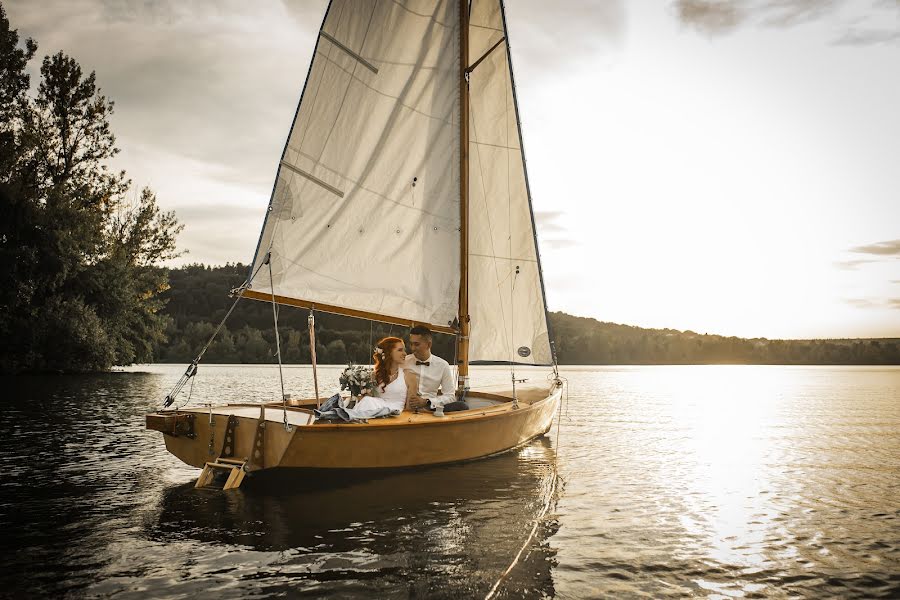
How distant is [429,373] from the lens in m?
11.6

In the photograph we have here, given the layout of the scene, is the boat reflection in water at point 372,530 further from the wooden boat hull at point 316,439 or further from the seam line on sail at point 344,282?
the seam line on sail at point 344,282

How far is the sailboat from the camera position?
8.97m

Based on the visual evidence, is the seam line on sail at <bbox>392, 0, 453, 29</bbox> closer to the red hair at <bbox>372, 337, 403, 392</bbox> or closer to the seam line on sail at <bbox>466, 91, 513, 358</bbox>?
the seam line on sail at <bbox>466, 91, 513, 358</bbox>

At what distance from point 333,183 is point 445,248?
8.49 ft

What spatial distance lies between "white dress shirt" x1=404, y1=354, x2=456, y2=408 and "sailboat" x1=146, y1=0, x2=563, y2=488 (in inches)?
40.0

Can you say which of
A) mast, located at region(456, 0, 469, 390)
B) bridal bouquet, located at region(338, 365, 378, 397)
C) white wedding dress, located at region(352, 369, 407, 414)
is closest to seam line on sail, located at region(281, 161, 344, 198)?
mast, located at region(456, 0, 469, 390)

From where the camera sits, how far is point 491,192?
14047 millimetres

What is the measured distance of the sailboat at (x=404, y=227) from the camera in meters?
8.97

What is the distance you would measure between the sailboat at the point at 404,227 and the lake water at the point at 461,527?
2.60 feet

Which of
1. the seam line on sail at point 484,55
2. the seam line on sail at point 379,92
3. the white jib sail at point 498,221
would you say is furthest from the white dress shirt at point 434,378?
the seam line on sail at point 484,55

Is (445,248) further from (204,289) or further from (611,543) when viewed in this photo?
(204,289)

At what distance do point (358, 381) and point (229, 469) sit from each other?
2.46 m

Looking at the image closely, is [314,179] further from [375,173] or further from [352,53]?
[352,53]

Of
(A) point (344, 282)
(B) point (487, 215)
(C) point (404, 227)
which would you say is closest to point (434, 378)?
(A) point (344, 282)
